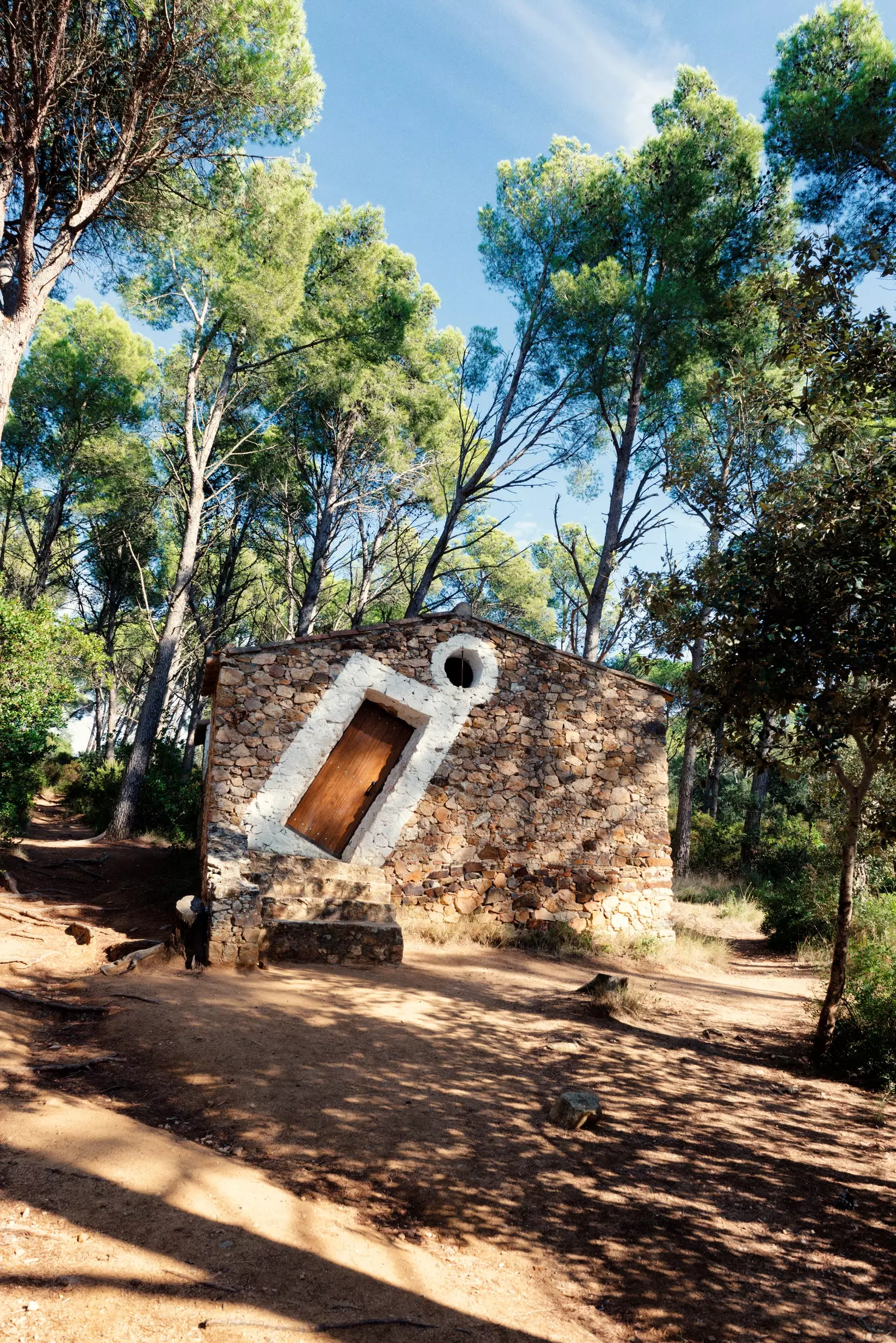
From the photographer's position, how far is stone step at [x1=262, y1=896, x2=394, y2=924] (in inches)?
286

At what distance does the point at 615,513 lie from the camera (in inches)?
562

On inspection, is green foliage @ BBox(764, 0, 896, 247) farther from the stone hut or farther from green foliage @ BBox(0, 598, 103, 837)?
green foliage @ BBox(0, 598, 103, 837)

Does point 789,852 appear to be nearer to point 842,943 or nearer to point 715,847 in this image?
point 715,847

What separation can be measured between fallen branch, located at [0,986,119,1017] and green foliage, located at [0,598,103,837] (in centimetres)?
427

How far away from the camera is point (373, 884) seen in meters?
8.34

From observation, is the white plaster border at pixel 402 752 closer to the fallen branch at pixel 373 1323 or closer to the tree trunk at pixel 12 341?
the tree trunk at pixel 12 341

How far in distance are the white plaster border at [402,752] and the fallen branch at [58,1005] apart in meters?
3.14

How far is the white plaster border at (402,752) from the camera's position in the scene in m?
8.65

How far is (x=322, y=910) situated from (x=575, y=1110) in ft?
12.3

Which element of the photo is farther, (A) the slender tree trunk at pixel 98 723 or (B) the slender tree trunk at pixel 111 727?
(A) the slender tree trunk at pixel 98 723

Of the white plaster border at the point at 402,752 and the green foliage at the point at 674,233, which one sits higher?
the green foliage at the point at 674,233

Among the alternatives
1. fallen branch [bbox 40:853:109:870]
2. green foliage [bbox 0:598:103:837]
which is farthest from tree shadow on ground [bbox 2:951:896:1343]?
fallen branch [bbox 40:853:109:870]

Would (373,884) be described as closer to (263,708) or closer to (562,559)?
(263,708)

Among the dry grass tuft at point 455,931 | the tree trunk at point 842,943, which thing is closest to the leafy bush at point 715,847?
the dry grass tuft at point 455,931
